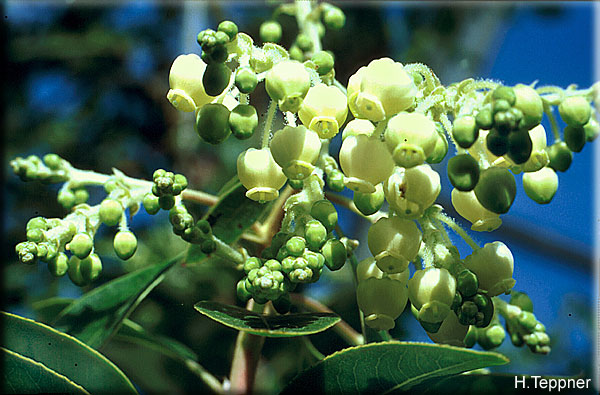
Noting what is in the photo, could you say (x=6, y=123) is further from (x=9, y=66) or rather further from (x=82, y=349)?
(x=82, y=349)

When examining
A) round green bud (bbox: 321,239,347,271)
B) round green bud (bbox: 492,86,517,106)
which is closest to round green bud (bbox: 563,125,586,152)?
round green bud (bbox: 492,86,517,106)

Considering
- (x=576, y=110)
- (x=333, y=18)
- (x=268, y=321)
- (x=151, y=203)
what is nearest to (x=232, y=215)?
(x=151, y=203)

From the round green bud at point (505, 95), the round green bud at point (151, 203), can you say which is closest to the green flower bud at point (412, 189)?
the round green bud at point (505, 95)

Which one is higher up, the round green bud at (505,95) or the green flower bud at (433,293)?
the round green bud at (505,95)

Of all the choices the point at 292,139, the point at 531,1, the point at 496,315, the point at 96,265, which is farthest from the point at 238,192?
the point at 531,1

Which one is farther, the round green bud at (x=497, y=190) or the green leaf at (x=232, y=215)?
the green leaf at (x=232, y=215)

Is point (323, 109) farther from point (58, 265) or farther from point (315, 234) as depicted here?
point (58, 265)

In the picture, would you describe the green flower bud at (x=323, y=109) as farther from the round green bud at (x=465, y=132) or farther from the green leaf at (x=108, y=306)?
the green leaf at (x=108, y=306)
